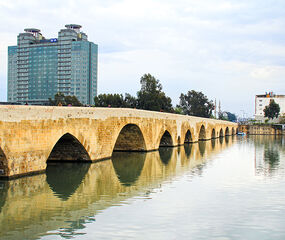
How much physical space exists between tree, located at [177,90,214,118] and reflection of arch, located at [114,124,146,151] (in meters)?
69.3

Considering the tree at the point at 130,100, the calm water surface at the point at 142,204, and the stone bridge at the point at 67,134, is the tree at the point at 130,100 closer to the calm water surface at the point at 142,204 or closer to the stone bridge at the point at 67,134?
the stone bridge at the point at 67,134

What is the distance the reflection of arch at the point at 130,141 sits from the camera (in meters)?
24.9

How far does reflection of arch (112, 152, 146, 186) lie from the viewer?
15.4 metres

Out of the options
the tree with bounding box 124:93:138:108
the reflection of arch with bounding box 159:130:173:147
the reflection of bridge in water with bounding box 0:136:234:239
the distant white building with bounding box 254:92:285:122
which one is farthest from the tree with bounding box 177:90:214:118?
the reflection of bridge in water with bounding box 0:136:234:239

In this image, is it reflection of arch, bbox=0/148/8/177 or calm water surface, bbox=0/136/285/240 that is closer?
calm water surface, bbox=0/136/285/240

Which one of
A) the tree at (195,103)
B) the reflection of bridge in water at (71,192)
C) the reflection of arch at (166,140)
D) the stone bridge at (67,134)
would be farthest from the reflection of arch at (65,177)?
the tree at (195,103)

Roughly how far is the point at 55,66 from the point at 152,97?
54.9m

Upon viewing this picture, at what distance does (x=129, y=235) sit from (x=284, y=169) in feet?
43.1

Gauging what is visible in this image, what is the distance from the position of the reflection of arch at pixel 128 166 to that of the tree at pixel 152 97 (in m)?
33.9

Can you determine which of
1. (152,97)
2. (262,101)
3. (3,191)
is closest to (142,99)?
(152,97)

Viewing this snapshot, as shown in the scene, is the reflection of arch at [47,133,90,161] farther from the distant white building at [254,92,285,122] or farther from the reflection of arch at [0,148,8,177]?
the distant white building at [254,92,285,122]

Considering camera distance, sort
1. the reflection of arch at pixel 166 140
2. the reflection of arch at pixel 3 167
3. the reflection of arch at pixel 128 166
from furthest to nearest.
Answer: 1. the reflection of arch at pixel 166 140
2. the reflection of arch at pixel 128 166
3. the reflection of arch at pixel 3 167

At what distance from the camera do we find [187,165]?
20.2 m

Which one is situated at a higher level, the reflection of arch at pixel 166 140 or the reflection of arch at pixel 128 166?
the reflection of arch at pixel 166 140
